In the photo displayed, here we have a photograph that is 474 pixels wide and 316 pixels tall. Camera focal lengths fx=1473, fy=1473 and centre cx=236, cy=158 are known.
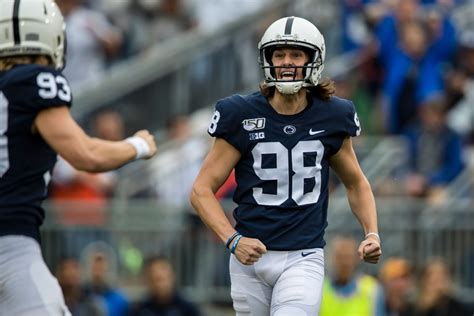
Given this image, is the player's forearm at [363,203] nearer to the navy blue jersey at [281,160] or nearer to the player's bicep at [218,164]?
the navy blue jersey at [281,160]

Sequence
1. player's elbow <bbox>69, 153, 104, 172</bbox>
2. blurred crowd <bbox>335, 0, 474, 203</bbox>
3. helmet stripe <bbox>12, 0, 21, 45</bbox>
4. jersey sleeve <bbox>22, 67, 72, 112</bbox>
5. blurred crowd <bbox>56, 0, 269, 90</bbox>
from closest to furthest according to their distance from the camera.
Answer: jersey sleeve <bbox>22, 67, 72, 112</bbox>, player's elbow <bbox>69, 153, 104, 172</bbox>, helmet stripe <bbox>12, 0, 21, 45</bbox>, blurred crowd <bbox>335, 0, 474, 203</bbox>, blurred crowd <bbox>56, 0, 269, 90</bbox>

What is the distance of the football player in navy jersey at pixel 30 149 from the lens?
825 centimetres

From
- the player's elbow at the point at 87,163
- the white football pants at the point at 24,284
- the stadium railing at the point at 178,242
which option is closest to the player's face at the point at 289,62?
the player's elbow at the point at 87,163

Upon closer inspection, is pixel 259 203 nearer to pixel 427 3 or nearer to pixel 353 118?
pixel 353 118

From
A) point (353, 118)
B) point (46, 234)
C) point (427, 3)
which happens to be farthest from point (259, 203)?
point (427, 3)

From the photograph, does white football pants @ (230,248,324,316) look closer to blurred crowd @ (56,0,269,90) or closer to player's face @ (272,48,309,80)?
player's face @ (272,48,309,80)

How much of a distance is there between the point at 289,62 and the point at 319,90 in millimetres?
318

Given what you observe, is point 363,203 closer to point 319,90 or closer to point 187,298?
point 319,90

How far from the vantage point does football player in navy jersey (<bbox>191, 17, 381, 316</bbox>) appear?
893 centimetres

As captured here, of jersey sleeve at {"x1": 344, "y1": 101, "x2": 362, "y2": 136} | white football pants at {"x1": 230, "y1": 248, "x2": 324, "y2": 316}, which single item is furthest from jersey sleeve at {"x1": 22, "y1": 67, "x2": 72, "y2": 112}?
jersey sleeve at {"x1": 344, "y1": 101, "x2": 362, "y2": 136}

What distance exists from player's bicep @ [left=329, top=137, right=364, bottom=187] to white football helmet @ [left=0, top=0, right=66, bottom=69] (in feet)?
5.94

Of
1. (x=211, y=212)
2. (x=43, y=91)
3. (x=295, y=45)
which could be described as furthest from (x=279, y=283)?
(x=43, y=91)

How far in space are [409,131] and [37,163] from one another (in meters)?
8.07

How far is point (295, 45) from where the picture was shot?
29.3 ft
